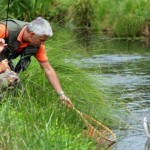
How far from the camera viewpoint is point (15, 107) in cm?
634

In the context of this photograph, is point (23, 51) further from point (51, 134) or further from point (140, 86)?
point (140, 86)

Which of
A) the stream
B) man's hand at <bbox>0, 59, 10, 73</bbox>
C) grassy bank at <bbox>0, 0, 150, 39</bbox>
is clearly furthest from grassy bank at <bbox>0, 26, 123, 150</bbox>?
grassy bank at <bbox>0, 0, 150, 39</bbox>

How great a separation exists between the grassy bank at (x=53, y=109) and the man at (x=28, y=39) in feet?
1.00

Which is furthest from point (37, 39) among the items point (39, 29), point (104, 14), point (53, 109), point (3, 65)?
point (104, 14)

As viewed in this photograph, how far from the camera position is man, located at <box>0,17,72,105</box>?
6.75 metres

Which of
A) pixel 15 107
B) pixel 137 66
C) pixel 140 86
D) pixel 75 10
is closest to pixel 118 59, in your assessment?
pixel 137 66

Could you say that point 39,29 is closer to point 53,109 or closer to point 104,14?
point 53,109

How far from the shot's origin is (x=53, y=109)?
252 inches

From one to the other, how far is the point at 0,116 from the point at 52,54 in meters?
3.27

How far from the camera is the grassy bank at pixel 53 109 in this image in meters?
5.24

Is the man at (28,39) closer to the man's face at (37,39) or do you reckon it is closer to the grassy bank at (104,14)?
A: the man's face at (37,39)

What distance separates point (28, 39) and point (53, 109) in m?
0.90

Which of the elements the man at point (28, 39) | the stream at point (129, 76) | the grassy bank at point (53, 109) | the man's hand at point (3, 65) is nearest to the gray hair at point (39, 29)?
the man at point (28, 39)

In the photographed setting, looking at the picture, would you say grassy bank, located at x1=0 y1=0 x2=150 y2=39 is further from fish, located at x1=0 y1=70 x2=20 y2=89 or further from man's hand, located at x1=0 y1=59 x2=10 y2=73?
fish, located at x1=0 y1=70 x2=20 y2=89
